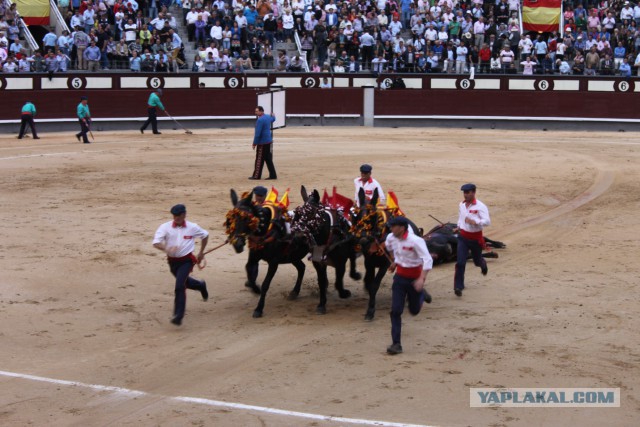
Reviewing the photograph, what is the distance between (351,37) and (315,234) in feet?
79.7

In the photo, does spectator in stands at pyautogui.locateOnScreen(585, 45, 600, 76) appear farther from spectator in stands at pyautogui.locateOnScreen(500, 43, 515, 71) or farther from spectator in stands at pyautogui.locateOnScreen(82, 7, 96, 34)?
spectator in stands at pyautogui.locateOnScreen(82, 7, 96, 34)

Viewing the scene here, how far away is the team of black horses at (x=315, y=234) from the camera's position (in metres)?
10.3

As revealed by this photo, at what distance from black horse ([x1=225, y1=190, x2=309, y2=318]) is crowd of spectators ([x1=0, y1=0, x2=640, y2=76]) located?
72.3 ft

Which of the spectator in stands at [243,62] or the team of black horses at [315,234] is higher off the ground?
the spectator in stands at [243,62]

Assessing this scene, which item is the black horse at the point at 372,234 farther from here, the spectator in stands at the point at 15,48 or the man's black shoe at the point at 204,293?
the spectator in stands at the point at 15,48

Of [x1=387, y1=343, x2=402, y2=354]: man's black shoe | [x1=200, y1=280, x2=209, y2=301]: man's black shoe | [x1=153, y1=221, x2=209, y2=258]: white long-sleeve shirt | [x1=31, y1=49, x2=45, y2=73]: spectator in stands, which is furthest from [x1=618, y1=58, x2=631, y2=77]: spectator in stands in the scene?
[x1=387, y1=343, x2=402, y2=354]: man's black shoe

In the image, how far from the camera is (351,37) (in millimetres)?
34000

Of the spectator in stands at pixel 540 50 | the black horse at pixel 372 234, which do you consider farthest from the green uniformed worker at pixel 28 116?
the black horse at pixel 372 234

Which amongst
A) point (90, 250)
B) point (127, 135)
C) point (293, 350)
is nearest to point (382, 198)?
point (293, 350)

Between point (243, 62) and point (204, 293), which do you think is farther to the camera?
point (243, 62)

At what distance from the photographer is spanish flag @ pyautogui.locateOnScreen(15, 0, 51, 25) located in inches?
1251

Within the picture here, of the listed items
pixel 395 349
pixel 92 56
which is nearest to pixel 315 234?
pixel 395 349

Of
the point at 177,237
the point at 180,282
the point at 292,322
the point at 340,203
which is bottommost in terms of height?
the point at 292,322

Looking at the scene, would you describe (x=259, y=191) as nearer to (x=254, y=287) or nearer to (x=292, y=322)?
(x=254, y=287)
